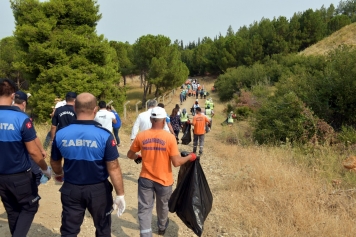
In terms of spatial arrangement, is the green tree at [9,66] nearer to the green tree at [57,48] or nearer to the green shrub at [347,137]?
the green tree at [57,48]

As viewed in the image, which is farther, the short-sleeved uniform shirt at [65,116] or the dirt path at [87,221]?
the short-sleeved uniform shirt at [65,116]

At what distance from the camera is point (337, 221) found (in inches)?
157

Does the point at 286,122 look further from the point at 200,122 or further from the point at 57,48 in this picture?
the point at 57,48

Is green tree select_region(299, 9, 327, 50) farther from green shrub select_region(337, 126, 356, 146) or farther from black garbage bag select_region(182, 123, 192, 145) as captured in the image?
black garbage bag select_region(182, 123, 192, 145)

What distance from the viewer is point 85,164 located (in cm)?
279

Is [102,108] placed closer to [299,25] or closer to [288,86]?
[288,86]

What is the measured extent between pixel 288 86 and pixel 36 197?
10.8m

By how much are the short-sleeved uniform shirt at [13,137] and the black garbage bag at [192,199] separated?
1.91m

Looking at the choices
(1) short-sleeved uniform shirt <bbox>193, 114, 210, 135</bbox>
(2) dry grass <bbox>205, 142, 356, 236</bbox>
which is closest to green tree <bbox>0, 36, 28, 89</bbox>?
(1) short-sleeved uniform shirt <bbox>193, 114, 210, 135</bbox>

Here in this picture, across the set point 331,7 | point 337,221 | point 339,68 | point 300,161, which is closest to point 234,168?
point 300,161

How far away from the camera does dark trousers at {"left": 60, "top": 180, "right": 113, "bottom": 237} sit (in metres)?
2.81

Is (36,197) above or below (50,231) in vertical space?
above

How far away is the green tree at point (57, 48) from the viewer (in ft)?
58.7

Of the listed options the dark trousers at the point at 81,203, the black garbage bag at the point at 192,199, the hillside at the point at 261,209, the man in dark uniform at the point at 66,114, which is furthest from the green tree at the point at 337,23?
the dark trousers at the point at 81,203
